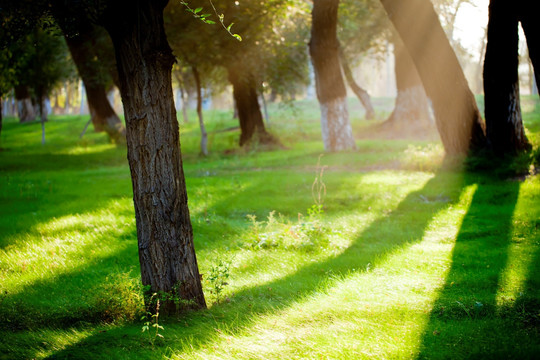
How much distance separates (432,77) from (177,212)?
9.59 m

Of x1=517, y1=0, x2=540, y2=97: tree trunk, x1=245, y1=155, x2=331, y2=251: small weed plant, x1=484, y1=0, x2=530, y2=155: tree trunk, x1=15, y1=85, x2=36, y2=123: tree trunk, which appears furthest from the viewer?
x1=15, y1=85, x2=36, y2=123: tree trunk

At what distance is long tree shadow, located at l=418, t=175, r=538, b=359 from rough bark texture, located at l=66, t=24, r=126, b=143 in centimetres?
1817

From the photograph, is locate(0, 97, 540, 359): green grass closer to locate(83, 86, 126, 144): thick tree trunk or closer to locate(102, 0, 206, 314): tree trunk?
locate(102, 0, 206, 314): tree trunk

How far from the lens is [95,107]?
27.1 meters

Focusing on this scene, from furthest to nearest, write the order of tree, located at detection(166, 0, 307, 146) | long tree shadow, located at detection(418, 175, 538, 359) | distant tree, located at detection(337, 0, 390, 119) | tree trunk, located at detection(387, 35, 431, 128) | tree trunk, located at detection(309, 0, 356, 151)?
distant tree, located at detection(337, 0, 390, 119) → tree trunk, located at detection(387, 35, 431, 128) → tree, located at detection(166, 0, 307, 146) → tree trunk, located at detection(309, 0, 356, 151) → long tree shadow, located at detection(418, 175, 538, 359)

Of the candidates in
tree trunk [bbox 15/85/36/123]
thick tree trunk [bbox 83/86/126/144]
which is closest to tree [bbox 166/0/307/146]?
thick tree trunk [bbox 83/86/126/144]

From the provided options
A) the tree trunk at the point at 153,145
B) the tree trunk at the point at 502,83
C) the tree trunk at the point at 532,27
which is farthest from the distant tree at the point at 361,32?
the tree trunk at the point at 153,145

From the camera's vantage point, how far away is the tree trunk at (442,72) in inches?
478

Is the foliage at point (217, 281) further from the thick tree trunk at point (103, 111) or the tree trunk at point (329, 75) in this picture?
the thick tree trunk at point (103, 111)

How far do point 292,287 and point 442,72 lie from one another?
28.8 feet

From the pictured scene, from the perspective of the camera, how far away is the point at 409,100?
26.4 metres

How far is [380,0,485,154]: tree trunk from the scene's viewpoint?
12.1 m

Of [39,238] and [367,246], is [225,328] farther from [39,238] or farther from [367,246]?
[39,238]

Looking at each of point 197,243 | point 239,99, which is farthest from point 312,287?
point 239,99
